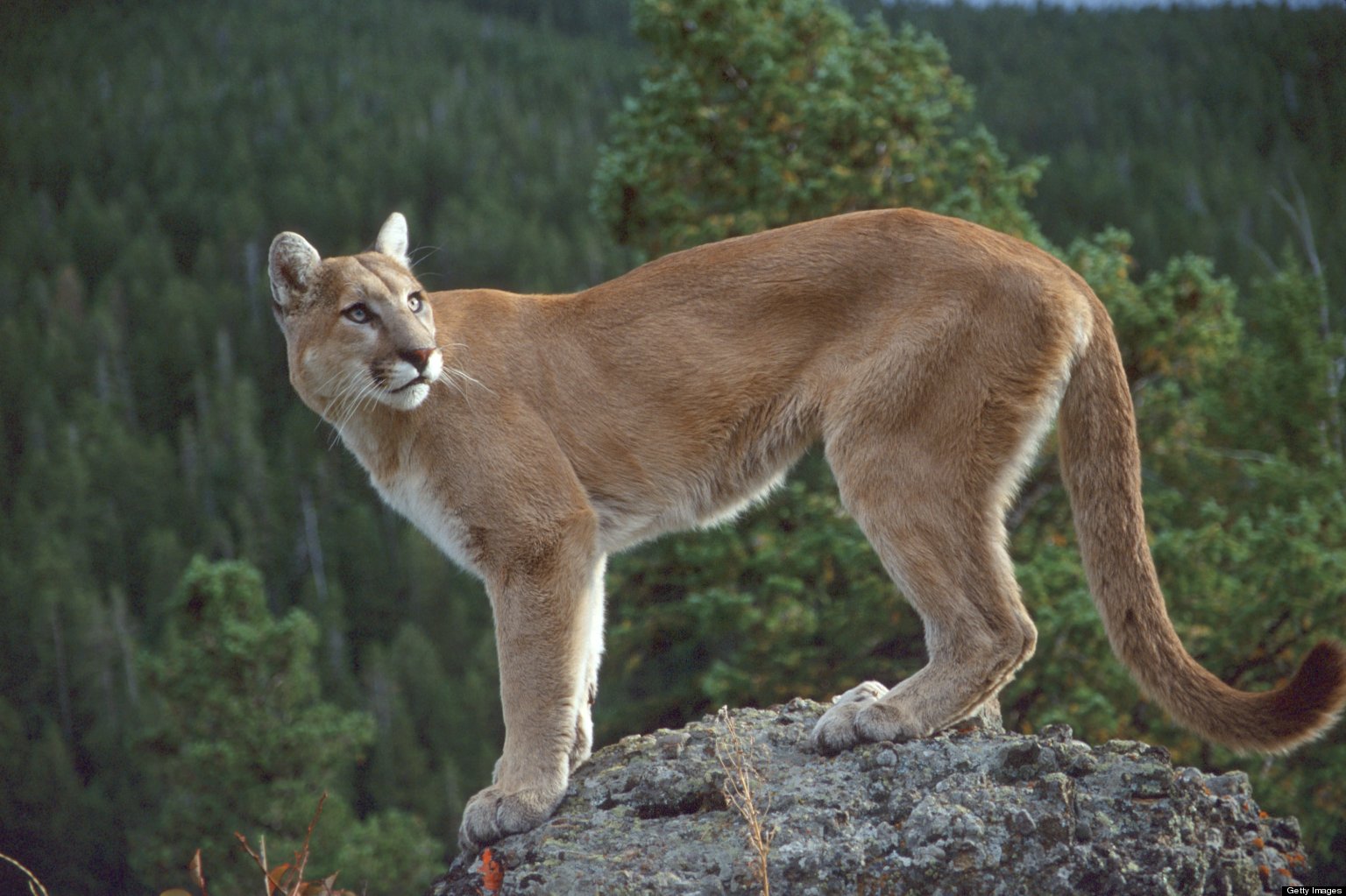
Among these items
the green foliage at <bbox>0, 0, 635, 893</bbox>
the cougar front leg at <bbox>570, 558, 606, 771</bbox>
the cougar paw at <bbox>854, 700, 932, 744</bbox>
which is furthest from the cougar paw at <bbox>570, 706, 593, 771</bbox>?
the green foliage at <bbox>0, 0, 635, 893</bbox>

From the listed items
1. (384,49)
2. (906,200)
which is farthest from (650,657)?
(384,49)

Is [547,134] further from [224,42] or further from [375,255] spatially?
[375,255]

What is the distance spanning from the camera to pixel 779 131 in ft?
58.6

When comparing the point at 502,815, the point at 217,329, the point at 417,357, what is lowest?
the point at 217,329

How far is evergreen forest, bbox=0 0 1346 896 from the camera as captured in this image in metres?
17.0

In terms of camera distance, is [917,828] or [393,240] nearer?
[917,828]

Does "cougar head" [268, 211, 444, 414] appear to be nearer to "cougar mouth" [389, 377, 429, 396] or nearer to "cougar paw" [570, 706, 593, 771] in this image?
"cougar mouth" [389, 377, 429, 396]

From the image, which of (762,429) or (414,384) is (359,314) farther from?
(762,429)

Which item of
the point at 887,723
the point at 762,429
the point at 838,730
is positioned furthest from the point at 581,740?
the point at 762,429

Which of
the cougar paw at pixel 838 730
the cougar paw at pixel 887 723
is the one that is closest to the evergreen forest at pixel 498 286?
the cougar paw at pixel 887 723

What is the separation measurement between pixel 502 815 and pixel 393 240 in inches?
108

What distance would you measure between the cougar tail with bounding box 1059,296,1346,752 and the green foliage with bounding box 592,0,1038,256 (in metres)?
11.2

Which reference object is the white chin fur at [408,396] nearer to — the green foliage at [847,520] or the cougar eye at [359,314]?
the cougar eye at [359,314]

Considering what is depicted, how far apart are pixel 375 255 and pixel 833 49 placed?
12.9 m
